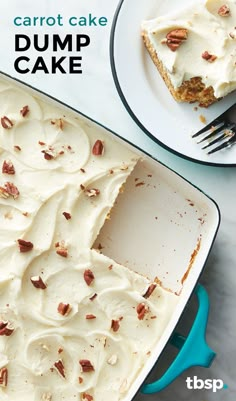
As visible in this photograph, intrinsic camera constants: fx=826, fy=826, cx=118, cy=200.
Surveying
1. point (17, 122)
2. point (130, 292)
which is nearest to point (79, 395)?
point (130, 292)

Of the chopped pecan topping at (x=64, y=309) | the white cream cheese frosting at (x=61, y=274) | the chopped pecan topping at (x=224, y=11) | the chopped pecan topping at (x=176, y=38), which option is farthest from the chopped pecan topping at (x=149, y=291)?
the chopped pecan topping at (x=224, y=11)

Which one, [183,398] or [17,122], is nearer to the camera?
[17,122]

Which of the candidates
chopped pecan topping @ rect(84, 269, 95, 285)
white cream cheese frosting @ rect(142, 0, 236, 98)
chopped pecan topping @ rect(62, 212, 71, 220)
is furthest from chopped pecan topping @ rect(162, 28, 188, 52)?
chopped pecan topping @ rect(84, 269, 95, 285)

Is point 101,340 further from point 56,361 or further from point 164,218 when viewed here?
point 164,218

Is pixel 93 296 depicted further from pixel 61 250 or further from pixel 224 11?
pixel 224 11

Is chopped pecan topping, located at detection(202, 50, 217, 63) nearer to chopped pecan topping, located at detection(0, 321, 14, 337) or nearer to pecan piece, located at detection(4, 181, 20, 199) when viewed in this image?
pecan piece, located at detection(4, 181, 20, 199)

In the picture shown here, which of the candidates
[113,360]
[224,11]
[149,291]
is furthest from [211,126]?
[113,360]
